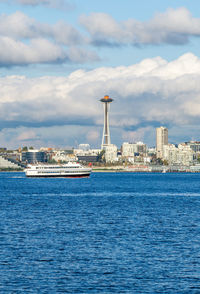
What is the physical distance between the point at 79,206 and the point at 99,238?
44110 mm

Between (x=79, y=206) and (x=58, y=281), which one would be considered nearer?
(x=58, y=281)

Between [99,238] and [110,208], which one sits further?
[110,208]

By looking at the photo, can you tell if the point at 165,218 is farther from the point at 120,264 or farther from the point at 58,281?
the point at 58,281

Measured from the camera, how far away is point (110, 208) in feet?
322

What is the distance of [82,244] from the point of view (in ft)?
184

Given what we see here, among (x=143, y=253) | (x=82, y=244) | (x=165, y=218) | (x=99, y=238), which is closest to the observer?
(x=143, y=253)

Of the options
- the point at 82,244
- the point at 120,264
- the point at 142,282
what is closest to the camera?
the point at 142,282

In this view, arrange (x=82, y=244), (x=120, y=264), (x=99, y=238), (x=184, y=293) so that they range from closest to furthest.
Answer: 1. (x=184, y=293)
2. (x=120, y=264)
3. (x=82, y=244)
4. (x=99, y=238)

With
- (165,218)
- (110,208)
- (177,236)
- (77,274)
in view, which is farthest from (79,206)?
(77,274)

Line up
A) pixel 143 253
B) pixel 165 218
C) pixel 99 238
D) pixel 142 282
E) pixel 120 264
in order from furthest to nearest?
pixel 165 218, pixel 99 238, pixel 143 253, pixel 120 264, pixel 142 282

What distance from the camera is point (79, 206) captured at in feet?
341

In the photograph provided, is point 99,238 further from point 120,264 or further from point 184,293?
point 184,293

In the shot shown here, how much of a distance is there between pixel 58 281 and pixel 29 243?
604 inches

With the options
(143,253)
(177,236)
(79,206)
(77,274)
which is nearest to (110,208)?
(79,206)
